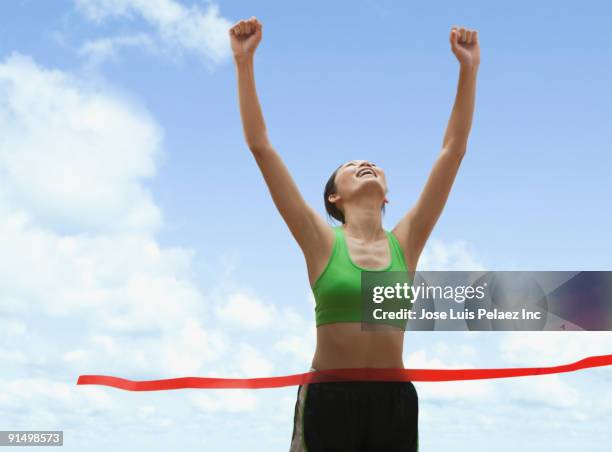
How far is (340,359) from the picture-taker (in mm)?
3424

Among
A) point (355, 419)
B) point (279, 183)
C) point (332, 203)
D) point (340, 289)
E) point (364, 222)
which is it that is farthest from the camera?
point (332, 203)

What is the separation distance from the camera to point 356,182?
12.7ft

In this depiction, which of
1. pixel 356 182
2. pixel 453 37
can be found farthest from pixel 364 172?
pixel 453 37

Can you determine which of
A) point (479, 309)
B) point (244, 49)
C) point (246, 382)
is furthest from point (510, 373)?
point (244, 49)

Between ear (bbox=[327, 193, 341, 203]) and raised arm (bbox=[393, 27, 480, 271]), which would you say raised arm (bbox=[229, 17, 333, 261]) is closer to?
ear (bbox=[327, 193, 341, 203])

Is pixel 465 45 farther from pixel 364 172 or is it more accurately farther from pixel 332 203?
pixel 332 203

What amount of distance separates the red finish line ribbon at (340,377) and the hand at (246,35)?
1.71 metres

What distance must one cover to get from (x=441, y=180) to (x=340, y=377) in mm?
1186

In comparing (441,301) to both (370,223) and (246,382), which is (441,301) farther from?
(246,382)

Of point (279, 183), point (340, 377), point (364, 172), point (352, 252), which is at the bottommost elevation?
point (340, 377)

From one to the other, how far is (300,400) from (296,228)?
851 millimetres

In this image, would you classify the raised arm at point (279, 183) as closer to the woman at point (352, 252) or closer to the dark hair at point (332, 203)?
the woman at point (352, 252)

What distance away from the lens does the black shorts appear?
3320mm

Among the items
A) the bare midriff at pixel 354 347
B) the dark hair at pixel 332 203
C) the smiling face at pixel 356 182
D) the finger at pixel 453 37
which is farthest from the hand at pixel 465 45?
the bare midriff at pixel 354 347
